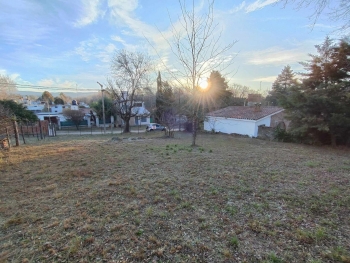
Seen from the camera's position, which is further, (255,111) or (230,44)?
(255,111)

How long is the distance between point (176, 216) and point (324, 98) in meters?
10.0

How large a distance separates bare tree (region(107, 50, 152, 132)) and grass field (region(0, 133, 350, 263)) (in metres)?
15.1

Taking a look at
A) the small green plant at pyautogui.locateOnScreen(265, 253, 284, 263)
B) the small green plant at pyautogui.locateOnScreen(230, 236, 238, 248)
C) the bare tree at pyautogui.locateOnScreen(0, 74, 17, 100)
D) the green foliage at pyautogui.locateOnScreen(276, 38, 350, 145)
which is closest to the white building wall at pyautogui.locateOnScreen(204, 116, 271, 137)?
the green foliage at pyautogui.locateOnScreen(276, 38, 350, 145)

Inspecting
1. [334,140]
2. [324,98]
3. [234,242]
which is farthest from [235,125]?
[234,242]

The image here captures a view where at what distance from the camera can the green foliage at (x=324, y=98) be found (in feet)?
28.5

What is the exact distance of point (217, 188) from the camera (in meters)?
3.45

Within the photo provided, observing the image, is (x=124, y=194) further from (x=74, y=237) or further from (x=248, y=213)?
(x=248, y=213)

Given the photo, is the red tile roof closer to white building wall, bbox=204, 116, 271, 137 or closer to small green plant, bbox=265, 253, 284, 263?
white building wall, bbox=204, 116, 271, 137

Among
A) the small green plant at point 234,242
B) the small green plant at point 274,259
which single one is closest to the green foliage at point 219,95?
the small green plant at point 234,242

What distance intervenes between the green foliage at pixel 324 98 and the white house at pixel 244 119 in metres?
3.98

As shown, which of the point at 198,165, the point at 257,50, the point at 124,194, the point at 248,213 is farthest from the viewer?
the point at 257,50

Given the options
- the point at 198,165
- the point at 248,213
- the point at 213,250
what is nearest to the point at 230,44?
the point at 198,165

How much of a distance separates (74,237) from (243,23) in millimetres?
7813

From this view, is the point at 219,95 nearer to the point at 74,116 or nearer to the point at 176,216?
the point at 74,116
